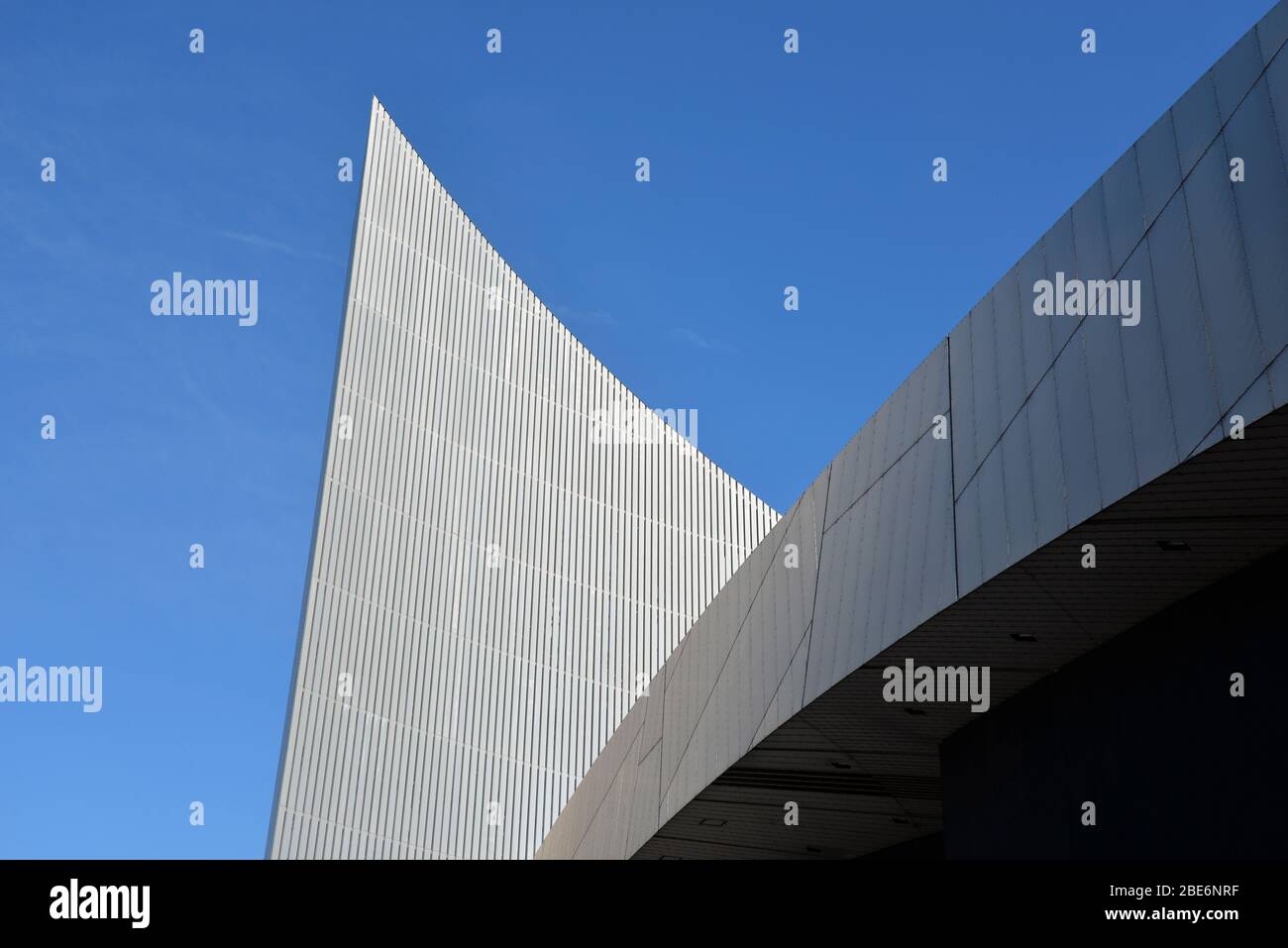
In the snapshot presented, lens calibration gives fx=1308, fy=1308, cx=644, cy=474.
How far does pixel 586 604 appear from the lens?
34031 mm

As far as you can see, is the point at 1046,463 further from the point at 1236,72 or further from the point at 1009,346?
the point at 1236,72

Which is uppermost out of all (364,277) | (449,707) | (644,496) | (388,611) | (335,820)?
(364,277)

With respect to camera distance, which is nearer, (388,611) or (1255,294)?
(1255,294)

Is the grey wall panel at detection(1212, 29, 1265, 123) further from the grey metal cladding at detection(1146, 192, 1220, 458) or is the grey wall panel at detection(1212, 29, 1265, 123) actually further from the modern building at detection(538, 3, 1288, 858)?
the grey metal cladding at detection(1146, 192, 1220, 458)

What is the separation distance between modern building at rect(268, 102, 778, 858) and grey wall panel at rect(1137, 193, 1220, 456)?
20241 mm

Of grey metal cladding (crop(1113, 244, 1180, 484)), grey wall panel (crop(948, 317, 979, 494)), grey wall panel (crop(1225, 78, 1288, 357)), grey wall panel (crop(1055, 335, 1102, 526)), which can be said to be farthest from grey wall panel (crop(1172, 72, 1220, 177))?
grey wall panel (crop(948, 317, 979, 494))

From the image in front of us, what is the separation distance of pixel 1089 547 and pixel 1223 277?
6.74ft

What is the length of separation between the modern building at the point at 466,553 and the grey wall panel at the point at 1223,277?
2060 cm

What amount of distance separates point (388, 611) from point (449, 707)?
2571mm

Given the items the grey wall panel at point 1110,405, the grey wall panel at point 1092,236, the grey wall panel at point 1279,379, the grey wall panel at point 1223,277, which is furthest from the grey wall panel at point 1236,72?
the grey wall panel at point 1279,379

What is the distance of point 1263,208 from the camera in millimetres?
7477

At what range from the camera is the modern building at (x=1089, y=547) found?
25.4ft
